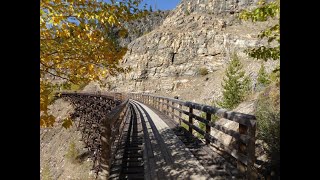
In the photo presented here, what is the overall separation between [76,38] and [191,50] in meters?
64.9

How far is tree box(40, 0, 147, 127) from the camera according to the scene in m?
4.29

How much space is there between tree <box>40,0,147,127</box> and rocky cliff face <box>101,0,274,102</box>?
4639 cm

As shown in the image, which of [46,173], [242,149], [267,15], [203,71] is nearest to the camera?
[242,149]

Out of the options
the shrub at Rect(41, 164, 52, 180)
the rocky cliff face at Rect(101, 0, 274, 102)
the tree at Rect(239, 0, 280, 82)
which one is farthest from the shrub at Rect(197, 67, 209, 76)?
the tree at Rect(239, 0, 280, 82)

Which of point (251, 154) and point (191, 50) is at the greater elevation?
point (191, 50)

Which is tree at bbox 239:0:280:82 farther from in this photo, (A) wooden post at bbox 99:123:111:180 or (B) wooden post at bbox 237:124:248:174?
(A) wooden post at bbox 99:123:111:180

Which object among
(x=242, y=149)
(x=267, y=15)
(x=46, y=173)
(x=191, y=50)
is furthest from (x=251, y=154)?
(x=191, y=50)

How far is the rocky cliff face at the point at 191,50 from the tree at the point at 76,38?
46386 millimetres

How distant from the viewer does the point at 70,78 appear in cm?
545

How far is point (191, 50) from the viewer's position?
6788 cm

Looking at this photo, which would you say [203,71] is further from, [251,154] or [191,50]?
[251,154]

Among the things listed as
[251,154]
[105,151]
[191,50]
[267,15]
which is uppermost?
[191,50]
